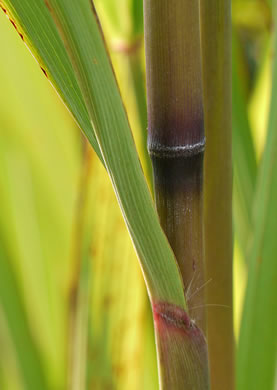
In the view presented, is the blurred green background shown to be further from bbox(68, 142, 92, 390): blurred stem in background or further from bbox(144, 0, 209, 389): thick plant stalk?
bbox(144, 0, 209, 389): thick plant stalk

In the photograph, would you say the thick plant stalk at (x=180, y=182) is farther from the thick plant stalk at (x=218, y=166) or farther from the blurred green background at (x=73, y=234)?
the blurred green background at (x=73, y=234)

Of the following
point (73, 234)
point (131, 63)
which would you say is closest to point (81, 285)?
point (73, 234)

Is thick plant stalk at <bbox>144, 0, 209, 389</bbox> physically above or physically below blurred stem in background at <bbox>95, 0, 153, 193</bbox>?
below

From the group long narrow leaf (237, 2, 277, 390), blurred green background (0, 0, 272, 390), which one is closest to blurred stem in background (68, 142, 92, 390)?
blurred green background (0, 0, 272, 390)

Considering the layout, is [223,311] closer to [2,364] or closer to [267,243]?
[267,243]

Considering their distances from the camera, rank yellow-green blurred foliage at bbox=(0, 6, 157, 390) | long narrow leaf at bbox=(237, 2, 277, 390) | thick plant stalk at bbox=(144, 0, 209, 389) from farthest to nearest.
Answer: yellow-green blurred foliage at bbox=(0, 6, 157, 390), long narrow leaf at bbox=(237, 2, 277, 390), thick plant stalk at bbox=(144, 0, 209, 389)

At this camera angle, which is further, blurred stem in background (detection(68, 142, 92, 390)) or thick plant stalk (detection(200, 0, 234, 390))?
blurred stem in background (detection(68, 142, 92, 390))

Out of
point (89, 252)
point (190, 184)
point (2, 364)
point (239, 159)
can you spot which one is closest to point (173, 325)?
point (190, 184)

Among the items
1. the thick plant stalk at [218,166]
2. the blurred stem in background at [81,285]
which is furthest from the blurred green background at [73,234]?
the thick plant stalk at [218,166]
